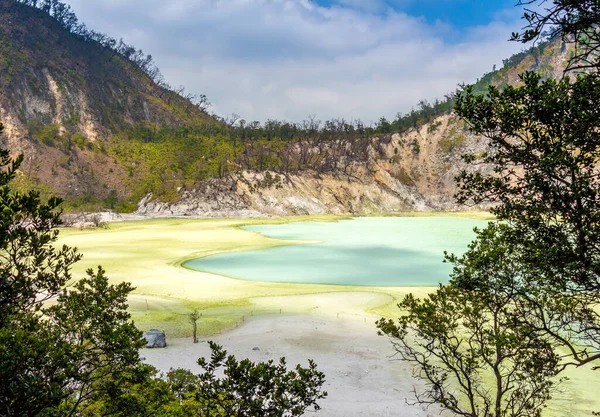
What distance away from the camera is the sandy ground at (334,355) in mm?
15500

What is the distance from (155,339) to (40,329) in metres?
14.3

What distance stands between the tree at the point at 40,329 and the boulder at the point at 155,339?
41.4ft

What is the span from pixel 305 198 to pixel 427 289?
3463 inches

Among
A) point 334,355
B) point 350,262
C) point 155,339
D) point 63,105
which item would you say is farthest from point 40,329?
point 63,105

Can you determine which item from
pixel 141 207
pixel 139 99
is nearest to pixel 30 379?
pixel 141 207

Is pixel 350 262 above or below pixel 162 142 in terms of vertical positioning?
below

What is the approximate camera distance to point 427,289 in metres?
32.5

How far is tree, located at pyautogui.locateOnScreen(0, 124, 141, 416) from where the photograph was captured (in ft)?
18.5

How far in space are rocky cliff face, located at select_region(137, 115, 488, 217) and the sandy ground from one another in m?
85.9

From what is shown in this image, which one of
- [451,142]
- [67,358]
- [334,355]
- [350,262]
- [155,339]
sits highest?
[451,142]

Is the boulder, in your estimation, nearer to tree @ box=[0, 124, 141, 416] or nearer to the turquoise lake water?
tree @ box=[0, 124, 141, 416]

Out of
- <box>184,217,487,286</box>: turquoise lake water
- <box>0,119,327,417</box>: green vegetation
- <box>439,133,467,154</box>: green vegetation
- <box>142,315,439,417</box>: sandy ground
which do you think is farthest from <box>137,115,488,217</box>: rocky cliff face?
<box>0,119,327,417</box>: green vegetation

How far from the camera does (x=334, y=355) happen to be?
20188 mm

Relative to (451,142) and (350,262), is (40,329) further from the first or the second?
(451,142)
